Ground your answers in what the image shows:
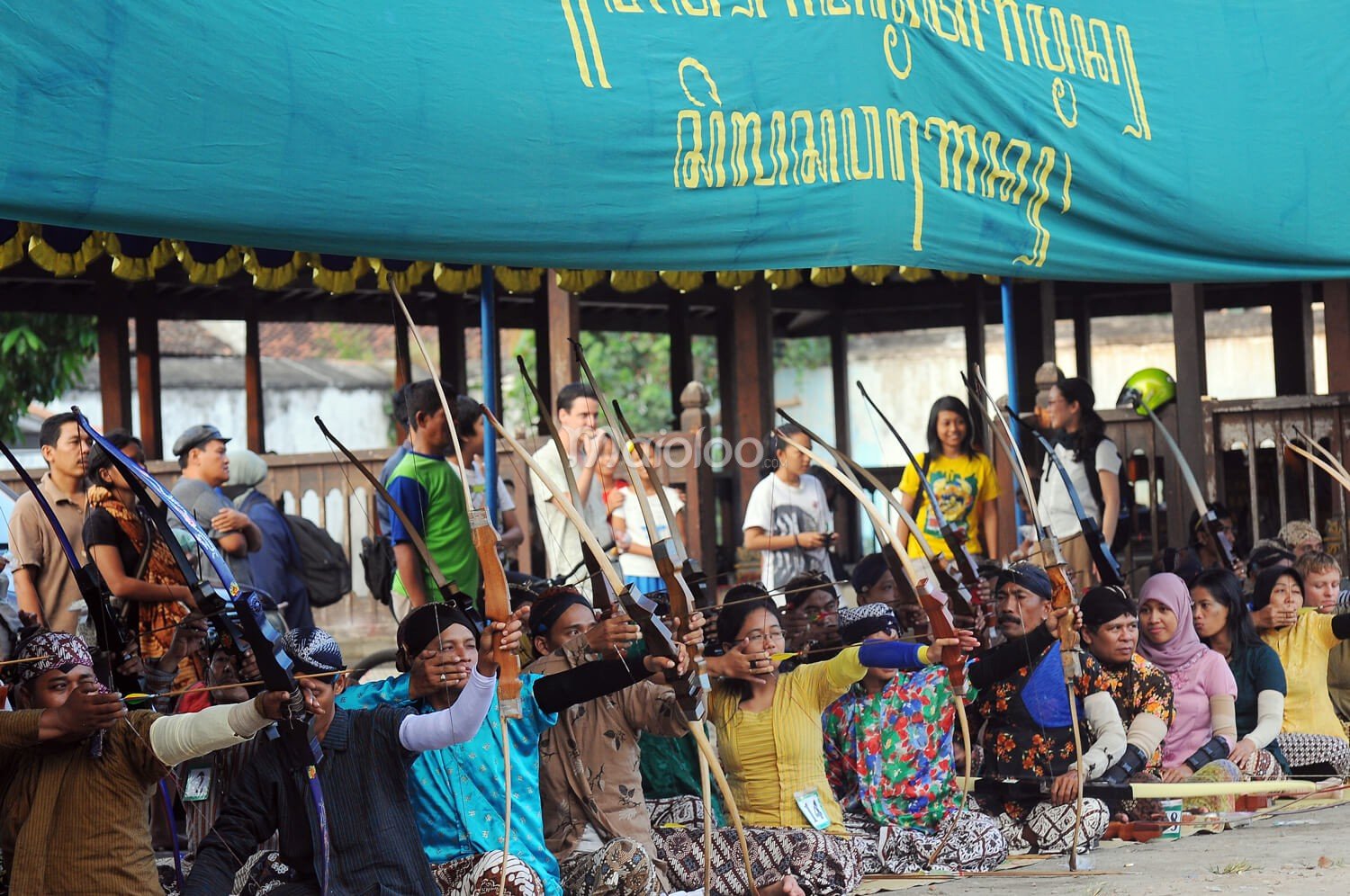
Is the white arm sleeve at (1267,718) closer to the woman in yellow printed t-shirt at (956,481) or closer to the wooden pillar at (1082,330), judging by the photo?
the woman in yellow printed t-shirt at (956,481)

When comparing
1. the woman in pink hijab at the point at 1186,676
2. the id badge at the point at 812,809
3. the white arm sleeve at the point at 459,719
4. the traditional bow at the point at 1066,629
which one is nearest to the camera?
the white arm sleeve at the point at 459,719

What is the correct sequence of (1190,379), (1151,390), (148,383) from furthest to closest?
(1151,390) < (148,383) < (1190,379)

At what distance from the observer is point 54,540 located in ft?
17.6

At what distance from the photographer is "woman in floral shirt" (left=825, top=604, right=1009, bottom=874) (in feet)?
16.3

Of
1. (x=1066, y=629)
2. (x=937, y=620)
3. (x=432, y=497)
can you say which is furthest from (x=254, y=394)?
(x=937, y=620)

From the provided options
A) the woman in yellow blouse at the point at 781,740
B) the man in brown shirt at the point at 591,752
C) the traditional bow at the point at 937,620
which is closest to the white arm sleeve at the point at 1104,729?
the traditional bow at the point at 937,620

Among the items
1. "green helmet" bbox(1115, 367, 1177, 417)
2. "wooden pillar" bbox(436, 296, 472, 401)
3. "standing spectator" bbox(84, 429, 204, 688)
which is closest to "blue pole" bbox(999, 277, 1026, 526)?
"standing spectator" bbox(84, 429, 204, 688)

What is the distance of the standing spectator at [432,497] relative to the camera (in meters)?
5.39

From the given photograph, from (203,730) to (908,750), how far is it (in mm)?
2264

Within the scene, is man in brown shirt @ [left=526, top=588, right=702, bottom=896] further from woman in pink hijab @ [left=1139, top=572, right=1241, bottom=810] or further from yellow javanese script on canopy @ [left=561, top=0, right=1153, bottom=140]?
woman in pink hijab @ [left=1139, top=572, right=1241, bottom=810]

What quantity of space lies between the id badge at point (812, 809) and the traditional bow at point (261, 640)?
142cm

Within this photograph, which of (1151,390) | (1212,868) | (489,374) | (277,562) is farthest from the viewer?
(1151,390)

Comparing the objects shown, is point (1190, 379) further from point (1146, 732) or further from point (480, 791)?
point (480, 791)

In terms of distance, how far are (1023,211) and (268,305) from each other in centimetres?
757
